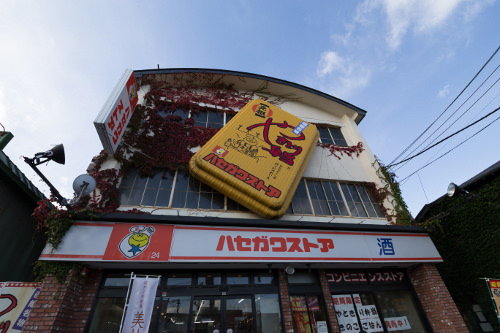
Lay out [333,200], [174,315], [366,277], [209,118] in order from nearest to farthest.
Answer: [174,315] → [366,277] → [333,200] → [209,118]

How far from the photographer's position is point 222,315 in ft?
19.7

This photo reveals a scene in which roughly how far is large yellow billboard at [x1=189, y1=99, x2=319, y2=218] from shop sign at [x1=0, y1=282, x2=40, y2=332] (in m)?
4.84

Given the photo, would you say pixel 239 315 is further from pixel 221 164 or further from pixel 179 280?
pixel 221 164

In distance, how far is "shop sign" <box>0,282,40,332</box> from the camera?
484 cm

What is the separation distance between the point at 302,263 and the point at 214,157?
14.1 ft

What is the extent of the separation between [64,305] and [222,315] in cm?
372

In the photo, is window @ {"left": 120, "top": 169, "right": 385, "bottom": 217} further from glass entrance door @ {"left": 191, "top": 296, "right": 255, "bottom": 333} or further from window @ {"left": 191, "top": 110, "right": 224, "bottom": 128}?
window @ {"left": 191, "top": 110, "right": 224, "bottom": 128}

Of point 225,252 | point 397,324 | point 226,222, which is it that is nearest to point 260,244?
point 225,252

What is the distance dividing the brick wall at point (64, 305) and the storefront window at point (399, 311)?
857 cm

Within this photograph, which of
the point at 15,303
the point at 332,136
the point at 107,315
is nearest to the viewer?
the point at 15,303

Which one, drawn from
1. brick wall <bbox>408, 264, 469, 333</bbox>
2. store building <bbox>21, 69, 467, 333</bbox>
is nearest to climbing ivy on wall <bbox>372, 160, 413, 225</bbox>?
store building <bbox>21, 69, 467, 333</bbox>

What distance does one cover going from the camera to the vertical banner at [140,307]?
14.9ft

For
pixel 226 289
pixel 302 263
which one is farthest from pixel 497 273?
pixel 226 289

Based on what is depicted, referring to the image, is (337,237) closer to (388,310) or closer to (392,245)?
(392,245)
